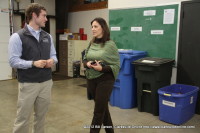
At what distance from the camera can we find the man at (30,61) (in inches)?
76.5

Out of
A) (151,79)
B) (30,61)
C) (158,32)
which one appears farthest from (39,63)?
(158,32)

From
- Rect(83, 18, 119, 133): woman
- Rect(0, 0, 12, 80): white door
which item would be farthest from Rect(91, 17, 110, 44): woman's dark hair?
Rect(0, 0, 12, 80): white door

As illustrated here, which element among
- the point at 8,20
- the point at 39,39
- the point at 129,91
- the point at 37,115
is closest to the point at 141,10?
the point at 129,91

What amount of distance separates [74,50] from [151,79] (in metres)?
3.78

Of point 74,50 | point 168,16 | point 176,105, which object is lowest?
point 176,105

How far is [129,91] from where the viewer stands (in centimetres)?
377

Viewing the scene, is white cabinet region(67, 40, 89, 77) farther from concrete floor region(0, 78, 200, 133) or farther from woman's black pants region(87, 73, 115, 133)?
woman's black pants region(87, 73, 115, 133)

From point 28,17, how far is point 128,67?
2107mm

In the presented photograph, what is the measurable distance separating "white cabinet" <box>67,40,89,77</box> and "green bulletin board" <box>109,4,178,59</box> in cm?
220

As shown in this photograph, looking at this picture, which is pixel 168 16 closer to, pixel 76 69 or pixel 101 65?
pixel 101 65

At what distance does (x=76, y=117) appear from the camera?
3.40m

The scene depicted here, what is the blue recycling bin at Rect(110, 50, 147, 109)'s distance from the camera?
3.69 meters

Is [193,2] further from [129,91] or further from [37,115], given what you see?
[37,115]

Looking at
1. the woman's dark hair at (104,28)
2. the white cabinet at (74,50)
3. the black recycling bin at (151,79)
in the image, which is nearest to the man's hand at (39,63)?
the woman's dark hair at (104,28)
